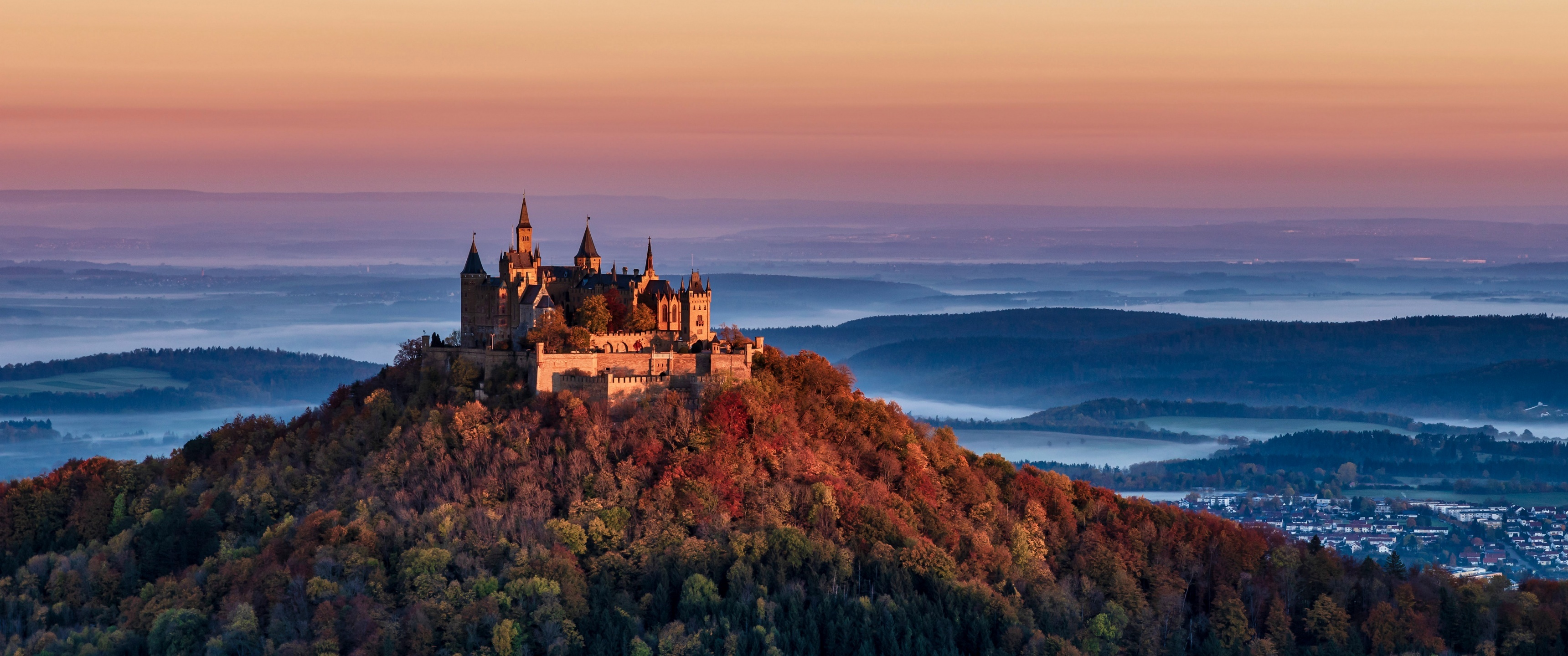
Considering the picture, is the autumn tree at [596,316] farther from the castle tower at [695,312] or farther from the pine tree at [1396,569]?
the pine tree at [1396,569]

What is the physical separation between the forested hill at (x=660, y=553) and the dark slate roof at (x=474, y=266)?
188 inches

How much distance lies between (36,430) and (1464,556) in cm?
13611

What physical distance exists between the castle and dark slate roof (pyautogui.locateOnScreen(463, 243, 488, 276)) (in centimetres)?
4

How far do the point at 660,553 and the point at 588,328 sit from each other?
36.7 ft

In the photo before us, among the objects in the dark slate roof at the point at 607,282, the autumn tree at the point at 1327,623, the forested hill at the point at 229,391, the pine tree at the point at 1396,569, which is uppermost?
the dark slate roof at the point at 607,282

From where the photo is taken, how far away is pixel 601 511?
230 ft

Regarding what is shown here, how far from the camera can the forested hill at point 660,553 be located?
66.6 metres

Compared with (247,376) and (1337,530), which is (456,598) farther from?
(247,376)

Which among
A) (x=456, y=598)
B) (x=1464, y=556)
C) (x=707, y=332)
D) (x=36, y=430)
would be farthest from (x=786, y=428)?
(x=36, y=430)

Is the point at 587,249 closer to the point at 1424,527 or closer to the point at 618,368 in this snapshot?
the point at 618,368

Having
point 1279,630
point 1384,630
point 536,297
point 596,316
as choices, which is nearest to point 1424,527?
point 1384,630

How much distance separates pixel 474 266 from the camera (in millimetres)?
79688

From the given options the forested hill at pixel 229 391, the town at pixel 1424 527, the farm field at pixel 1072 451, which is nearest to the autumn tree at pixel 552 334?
the town at pixel 1424 527

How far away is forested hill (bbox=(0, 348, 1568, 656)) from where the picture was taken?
66.6 m
